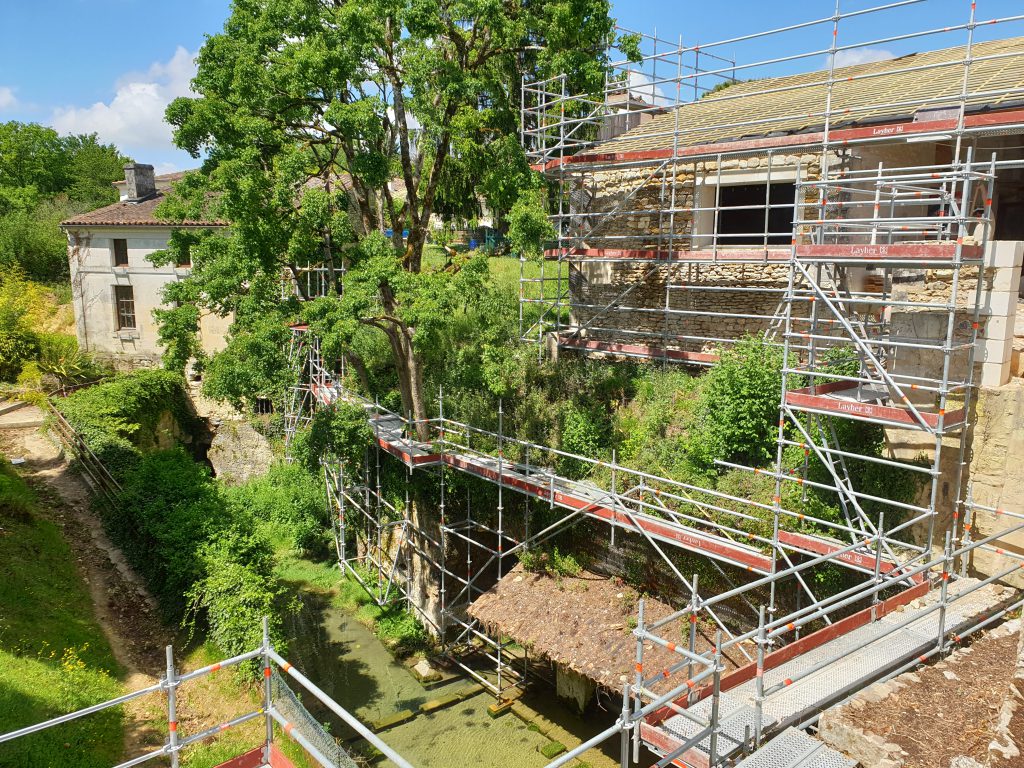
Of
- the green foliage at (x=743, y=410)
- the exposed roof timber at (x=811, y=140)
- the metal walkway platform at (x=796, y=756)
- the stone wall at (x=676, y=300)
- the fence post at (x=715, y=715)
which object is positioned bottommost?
the metal walkway platform at (x=796, y=756)

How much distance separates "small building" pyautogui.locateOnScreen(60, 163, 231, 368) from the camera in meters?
28.9

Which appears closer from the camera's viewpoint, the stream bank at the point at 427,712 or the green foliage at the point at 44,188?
the stream bank at the point at 427,712

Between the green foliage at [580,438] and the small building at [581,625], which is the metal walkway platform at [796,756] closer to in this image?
the small building at [581,625]

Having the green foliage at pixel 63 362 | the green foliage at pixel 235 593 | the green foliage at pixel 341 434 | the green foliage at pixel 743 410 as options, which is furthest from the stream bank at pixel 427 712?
the green foliage at pixel 63 362

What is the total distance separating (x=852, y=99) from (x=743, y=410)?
717cm

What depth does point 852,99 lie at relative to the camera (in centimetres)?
1491

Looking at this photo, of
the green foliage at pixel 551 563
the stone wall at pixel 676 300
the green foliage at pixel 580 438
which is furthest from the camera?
the stone wall at pixel 676 300

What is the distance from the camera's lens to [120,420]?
20.0 metres

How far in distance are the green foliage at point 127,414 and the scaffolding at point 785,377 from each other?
5287 millimetres

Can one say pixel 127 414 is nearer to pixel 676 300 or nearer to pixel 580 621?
pixel 580 621

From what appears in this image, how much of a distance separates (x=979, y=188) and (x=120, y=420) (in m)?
20.3

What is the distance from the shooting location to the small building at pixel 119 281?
2889cm

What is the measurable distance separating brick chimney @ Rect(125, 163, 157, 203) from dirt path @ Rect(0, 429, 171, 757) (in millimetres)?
15186

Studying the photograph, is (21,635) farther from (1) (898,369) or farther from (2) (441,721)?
(1) (898,369)
